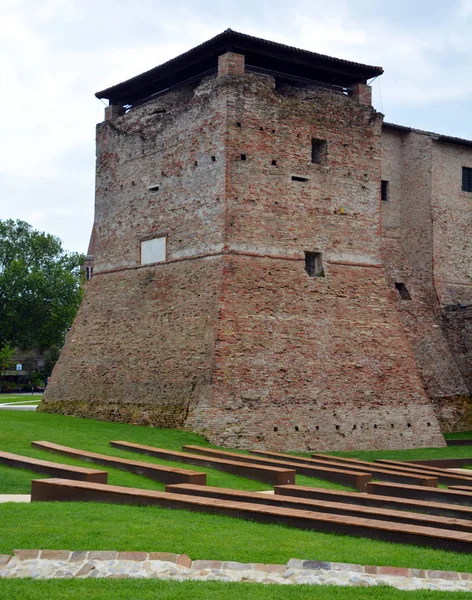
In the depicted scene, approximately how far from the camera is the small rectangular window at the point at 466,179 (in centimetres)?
2803

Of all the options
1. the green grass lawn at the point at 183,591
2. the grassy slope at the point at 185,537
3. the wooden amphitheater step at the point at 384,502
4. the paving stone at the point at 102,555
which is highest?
the wooden amphitheater step at the point at 384,502

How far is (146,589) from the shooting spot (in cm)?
→ 679

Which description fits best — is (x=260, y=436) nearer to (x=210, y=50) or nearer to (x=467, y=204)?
(x=210, y=50)

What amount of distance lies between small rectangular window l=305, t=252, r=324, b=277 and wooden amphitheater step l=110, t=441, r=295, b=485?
753 cm

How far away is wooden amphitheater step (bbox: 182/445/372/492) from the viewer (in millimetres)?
13648

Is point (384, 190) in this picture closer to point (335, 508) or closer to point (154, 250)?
point (154, 250)

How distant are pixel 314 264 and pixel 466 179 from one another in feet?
30.8

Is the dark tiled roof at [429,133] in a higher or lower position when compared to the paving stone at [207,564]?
higher

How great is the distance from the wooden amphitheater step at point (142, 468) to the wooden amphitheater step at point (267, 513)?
1915mm

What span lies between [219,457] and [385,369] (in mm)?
7394

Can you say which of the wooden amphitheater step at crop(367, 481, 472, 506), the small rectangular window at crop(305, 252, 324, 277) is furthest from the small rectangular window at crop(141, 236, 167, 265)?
the wooden amphitheater step at crop(367, 481, 472, 506)

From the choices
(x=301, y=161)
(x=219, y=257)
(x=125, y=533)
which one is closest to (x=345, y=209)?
(x=301, y=161)

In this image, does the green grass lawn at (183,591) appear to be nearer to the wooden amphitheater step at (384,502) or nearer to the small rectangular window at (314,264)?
the wooden amphitheater step at (384,502)

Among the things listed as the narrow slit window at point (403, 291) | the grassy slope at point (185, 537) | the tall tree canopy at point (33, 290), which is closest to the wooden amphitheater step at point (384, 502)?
the grassy slope at point (185, 537)
